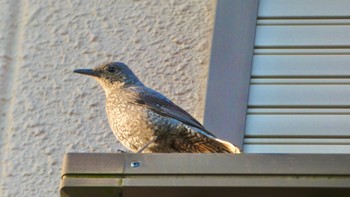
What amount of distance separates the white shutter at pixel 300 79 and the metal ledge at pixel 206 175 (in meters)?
1.73

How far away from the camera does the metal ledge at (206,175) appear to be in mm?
3863

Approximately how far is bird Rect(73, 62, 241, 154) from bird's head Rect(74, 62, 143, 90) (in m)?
0.20

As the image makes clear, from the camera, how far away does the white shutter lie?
573 centimetres

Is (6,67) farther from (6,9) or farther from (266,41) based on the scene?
(266,41)

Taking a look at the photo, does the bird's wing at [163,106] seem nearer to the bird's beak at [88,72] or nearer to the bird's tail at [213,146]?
the bird's tail at [213,146]

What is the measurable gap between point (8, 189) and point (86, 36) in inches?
43.9

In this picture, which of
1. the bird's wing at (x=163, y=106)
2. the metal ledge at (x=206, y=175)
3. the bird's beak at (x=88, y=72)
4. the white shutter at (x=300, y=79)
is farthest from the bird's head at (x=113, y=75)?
the metal ledge at (x=206, y=175)

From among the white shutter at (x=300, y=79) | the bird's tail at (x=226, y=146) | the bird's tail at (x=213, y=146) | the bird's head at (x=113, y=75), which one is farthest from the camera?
the bird's head at (x=113, y=75)

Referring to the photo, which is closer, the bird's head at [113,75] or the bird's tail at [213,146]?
the bird's tail at [213,146]

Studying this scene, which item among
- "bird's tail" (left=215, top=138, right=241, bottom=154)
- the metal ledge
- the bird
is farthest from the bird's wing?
the metal ledge

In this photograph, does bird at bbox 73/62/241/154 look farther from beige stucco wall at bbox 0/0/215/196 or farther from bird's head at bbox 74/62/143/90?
beige stucco wall at bbox 0/0/215/196

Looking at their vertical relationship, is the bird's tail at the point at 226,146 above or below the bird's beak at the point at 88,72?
below

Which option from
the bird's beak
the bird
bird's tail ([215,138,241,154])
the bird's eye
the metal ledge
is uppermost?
the bird's eye

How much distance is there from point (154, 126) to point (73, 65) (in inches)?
44.4
